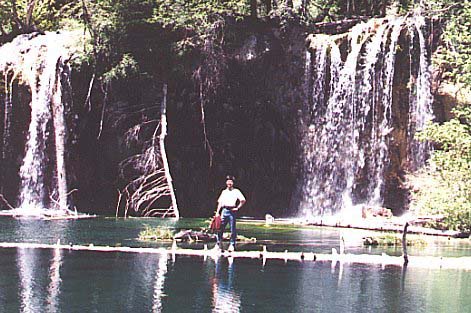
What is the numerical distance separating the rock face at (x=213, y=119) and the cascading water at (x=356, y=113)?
191mm

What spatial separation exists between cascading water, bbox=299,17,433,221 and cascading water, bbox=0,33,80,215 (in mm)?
9083

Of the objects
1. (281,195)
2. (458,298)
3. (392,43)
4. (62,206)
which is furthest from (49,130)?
(458,298)

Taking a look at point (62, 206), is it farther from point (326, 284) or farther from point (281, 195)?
point (326, 284)

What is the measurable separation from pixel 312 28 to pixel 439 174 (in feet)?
39.7

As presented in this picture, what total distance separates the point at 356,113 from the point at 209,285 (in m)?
20.5

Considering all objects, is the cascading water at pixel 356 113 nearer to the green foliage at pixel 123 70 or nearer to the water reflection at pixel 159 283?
the green foliage at pixel 123 70

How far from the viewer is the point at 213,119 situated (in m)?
32.8

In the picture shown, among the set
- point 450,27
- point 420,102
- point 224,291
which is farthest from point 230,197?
point 420,102

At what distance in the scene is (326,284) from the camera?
480 inches

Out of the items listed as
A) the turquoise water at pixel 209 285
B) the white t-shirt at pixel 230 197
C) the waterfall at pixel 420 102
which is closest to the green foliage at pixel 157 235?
the white t-shirt at pixel 230 197

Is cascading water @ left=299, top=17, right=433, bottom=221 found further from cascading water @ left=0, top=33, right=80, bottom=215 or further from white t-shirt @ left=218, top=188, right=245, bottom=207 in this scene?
white t-shirt @ left=218, top=188, right=245, bottom=207

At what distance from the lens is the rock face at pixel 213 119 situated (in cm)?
3145

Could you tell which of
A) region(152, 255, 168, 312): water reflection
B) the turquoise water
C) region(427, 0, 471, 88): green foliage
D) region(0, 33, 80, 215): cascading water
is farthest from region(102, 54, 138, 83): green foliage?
region(152, 255, 168, 312): water reflection

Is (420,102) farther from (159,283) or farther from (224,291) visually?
(224,291)
